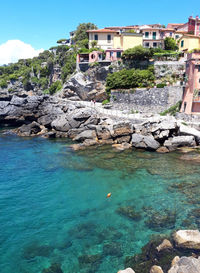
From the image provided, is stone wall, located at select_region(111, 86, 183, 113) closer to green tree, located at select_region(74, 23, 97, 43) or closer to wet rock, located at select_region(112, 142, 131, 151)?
wet rock, located at select_region(112, 142, 131, 151)

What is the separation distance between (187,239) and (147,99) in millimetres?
27086

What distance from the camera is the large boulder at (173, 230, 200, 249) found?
37.6 feet

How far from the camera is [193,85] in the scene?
30.9m

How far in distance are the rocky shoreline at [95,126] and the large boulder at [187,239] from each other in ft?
50.7

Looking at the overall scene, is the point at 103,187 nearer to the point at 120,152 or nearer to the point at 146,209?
the point at 146,209

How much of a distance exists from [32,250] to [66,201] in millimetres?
4993

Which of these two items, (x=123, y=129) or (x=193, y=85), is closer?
(x=123, y=129)

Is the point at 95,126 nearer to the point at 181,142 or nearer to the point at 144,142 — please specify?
the point at 144,142

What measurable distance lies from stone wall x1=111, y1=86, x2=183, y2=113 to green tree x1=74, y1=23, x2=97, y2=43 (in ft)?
95.3

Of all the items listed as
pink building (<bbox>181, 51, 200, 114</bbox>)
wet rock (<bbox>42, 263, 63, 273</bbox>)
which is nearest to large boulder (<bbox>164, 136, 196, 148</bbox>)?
pink building (<bbox>181, 51, 200, 114</bbox>)

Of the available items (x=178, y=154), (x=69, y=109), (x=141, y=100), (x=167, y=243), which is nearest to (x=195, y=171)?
(x=178, y=154)

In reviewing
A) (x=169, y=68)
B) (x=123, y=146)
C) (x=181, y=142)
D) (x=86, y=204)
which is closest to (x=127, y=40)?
(x=169, y=68)

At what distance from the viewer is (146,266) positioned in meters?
10.5

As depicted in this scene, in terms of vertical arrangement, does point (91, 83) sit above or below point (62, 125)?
above
